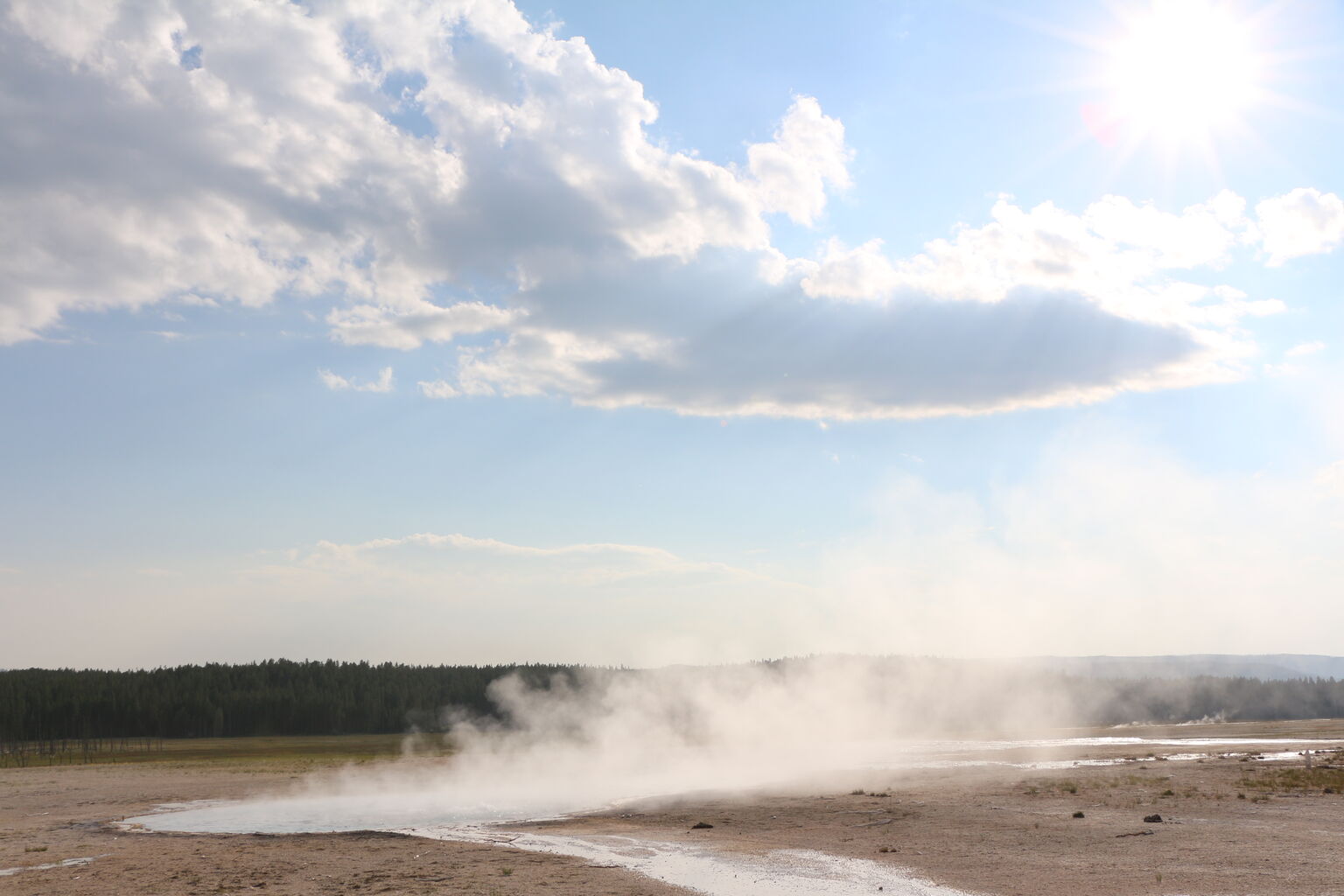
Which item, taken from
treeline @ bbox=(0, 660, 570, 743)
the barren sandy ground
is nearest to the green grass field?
treeline @ bbox=(0, 660, 570, 743)

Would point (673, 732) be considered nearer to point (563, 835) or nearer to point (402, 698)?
point (563, 835)

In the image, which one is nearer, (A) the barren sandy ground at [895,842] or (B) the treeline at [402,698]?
(A) the barren sandy ground at [895,842]

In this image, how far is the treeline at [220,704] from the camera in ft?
414

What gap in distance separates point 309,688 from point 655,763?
316 feet

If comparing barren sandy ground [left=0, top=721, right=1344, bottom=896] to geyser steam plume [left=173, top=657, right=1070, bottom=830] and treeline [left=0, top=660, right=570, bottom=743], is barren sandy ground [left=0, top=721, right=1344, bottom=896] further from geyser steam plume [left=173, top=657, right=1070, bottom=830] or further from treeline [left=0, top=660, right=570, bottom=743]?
treeline [left=0, top=660, right=570, bottom=743]

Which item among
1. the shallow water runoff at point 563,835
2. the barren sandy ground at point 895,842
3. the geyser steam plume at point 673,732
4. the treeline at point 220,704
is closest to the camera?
the barren sandy ground at point 895,842

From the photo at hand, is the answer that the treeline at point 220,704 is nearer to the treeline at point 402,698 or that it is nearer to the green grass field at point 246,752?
the treeline at point 402,698

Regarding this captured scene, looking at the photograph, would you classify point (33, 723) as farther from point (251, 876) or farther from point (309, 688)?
point (251, 876)

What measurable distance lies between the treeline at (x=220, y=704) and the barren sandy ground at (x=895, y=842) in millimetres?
91659

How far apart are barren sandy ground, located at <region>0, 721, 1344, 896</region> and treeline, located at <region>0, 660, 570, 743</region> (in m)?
91.7

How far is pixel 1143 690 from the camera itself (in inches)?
6427

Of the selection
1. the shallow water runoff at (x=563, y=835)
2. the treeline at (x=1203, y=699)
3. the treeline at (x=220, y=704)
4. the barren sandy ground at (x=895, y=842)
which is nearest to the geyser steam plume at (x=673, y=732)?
the shallow water runoff at (x=563, y=835)

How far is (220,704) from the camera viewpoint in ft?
440

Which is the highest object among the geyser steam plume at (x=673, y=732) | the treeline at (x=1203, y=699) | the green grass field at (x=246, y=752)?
the geyser steam plume at (x=673, y=732)
